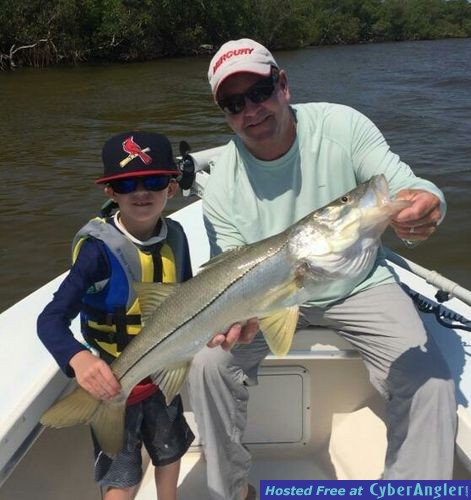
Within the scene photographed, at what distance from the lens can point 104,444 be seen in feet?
7.02

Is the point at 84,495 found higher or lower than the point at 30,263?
higher

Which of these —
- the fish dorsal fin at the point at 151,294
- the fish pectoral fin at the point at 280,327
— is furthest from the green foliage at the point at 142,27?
the fish pectoral fin at the point at 280,327

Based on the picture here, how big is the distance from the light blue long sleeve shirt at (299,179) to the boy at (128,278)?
13.8 inches

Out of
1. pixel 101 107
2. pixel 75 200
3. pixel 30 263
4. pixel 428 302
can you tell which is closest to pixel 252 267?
pixel 428 302

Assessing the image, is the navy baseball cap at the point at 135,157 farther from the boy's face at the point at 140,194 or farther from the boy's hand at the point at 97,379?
the boy's hand at the point at 97,379

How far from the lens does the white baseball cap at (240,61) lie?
2.49 meters

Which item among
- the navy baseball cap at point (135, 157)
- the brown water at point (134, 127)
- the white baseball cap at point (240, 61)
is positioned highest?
the white baseball cap at point (240, 61)

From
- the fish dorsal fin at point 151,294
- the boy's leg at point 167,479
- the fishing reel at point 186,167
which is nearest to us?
the fish dorsal fin at point 151,294

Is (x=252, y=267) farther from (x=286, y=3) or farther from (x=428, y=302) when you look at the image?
(x=286, y=3)

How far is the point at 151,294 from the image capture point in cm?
215

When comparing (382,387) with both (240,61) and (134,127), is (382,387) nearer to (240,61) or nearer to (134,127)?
(240,61)

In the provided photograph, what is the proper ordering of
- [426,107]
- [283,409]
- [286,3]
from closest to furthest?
[283,409], [426,107], [286,3]

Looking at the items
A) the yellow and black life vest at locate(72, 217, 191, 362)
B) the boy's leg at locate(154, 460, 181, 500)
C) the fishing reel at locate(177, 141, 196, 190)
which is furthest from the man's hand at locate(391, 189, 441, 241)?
the fishing reel at locate(177, 141, 196, 190)

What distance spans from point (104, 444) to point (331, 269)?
1060mm
